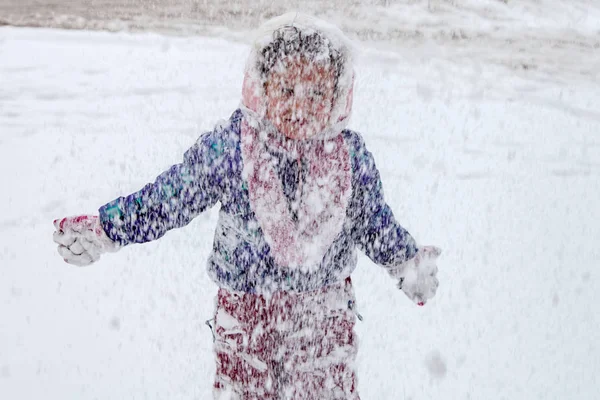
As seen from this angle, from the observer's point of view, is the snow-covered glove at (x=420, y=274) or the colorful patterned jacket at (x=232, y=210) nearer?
the colorful patterned jacket at (x=232, y=210)

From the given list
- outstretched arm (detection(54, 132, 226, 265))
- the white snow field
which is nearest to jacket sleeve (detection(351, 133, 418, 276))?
outstretched arm (detection(54, 132, 226, 265))

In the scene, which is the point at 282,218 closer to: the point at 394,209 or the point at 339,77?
the point at 339,77

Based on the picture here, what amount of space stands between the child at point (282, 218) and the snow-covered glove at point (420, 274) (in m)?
0.05

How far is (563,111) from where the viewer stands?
5730mm

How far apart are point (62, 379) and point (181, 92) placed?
3.85 m

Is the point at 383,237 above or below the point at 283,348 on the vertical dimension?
above

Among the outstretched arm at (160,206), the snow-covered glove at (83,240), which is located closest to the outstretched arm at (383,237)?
the outstretched arm at (160,206)

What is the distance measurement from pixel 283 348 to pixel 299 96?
637mm

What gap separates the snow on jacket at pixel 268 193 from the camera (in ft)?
4.82

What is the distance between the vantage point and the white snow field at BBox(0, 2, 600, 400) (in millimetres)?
2475

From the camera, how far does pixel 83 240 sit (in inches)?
61.5

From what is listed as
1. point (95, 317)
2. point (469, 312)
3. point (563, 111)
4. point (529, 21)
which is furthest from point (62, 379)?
point (529, 21)

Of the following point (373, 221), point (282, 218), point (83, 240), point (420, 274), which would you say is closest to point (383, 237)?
point (373, 221)

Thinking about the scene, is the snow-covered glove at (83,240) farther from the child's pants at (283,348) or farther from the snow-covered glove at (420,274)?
the snow-covered glove at (420,274)
